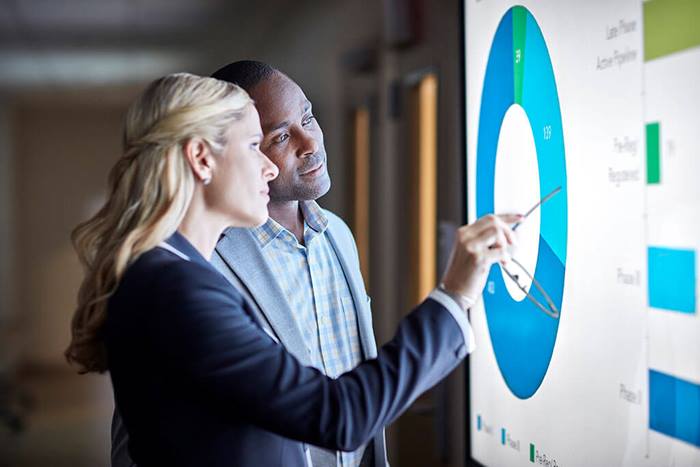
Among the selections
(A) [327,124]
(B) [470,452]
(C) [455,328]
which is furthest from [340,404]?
(A) [327,124]

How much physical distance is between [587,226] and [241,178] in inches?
19.6

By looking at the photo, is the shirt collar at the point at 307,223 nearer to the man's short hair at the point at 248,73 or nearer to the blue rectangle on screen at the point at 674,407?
the man's short hair at the point at 248,73

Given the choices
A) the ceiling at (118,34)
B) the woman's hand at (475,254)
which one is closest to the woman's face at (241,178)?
the woman's hand at (475,254)

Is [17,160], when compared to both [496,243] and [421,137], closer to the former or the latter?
[421,137]

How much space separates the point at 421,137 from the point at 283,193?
2094 mm

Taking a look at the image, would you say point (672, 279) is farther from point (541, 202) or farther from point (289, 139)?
point (289, 139)

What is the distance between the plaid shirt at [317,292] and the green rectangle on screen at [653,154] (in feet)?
1.95

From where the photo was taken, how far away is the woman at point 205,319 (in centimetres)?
111

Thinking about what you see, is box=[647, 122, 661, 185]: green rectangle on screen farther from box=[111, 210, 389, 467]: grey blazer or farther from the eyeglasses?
box=[111, 210, 389, 467]: grey blazer

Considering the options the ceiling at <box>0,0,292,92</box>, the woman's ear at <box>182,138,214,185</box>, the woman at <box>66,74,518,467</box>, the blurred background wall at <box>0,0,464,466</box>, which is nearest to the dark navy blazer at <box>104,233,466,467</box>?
the woman at <box>66,74,518,467</box>

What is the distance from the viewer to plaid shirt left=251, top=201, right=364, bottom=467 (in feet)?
4.78

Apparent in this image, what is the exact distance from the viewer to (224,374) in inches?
43.2

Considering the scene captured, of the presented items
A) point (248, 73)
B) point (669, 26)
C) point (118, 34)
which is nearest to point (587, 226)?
point (669, 26)

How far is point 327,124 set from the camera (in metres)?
4.83
